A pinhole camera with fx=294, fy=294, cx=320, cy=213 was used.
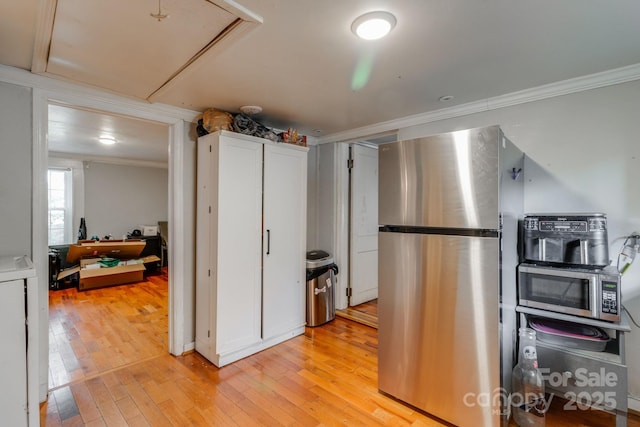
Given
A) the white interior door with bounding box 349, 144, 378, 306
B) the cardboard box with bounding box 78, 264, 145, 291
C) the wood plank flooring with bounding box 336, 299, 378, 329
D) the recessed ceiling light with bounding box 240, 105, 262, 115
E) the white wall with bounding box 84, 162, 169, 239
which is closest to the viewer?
the recessed ceiling light with bounding box 240, 105, 262, 115

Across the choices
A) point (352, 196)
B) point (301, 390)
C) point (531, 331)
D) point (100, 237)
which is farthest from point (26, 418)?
point (100, 237)

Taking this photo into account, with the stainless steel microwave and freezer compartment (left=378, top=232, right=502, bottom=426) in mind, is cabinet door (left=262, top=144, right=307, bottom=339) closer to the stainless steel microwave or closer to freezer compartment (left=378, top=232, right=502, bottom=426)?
freezer compartment (left=378, top=232, right=502, bottom=426)

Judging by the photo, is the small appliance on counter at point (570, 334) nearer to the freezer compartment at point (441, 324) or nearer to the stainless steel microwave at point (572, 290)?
the stainless steel microwave at point (572, 290)

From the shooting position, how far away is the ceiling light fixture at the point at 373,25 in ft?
4.53

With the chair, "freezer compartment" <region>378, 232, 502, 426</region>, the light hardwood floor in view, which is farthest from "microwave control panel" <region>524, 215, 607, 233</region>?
the chair

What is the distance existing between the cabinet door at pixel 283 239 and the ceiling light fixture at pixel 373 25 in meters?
1.51

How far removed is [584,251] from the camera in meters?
1.77

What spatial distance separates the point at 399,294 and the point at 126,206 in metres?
6.26

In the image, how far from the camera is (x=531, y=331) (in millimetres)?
1854

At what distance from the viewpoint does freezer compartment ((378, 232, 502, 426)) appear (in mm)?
1663

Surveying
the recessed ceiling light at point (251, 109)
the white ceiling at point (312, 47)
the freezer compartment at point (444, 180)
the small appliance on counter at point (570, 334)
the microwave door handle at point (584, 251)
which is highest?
the recessed ceiling light at point (251, 109)

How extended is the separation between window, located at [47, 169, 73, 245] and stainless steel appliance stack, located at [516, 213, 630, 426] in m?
7.17

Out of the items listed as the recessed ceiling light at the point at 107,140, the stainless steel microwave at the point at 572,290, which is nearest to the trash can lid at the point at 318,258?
the stainless steel microwave at the point at 572,290

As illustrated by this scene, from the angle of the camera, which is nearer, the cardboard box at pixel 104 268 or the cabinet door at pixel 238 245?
the cabinet door at pixel 238 245
